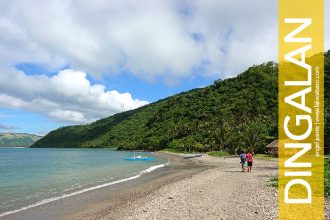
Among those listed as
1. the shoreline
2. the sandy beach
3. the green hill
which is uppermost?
the green hill

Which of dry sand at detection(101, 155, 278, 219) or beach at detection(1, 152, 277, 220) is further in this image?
beach at detection(1, 152, 277, 220)

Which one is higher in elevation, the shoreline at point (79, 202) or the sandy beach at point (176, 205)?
the sandy beach at point (176, 205)

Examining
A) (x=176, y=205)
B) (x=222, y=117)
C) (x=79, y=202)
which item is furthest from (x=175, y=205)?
(x=222, y=117)

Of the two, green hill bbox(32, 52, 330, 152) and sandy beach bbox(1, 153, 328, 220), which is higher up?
green hill bbox(32, 52, 330, 152)

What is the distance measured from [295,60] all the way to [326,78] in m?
112

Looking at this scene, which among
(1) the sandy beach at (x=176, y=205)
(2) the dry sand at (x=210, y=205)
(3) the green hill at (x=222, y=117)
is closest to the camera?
(2) the dry sand at (x=210, y=205)

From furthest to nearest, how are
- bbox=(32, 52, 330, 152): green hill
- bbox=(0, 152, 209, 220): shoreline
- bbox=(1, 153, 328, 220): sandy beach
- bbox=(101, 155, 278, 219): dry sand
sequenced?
bbox=(32, 52, 330, 152): green hill
bbox=(0, 152, 209, 220): shoreline
bbox=(1, 153, 328, 220): sandy beach
bbox=(101, 155, 278, 219): dry sand

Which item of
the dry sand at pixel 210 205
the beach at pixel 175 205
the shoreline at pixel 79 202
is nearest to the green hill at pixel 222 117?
the shoreline at pixel 79 202

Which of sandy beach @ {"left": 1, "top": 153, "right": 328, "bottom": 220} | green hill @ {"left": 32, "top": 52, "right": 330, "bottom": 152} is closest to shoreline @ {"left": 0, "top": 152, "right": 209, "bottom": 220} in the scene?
sandy beach @ {"left": 1, "top": 153, "right": 328, "bottom": 220}

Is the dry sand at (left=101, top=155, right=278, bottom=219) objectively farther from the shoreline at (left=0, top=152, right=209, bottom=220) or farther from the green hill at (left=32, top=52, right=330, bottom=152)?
the green hill at (left=32, top=52, right=330, bottom=152)

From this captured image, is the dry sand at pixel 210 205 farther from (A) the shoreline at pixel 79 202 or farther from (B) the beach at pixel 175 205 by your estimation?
(A) the shoreline at pixel 79 202

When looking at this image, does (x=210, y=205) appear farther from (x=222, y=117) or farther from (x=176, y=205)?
(x=222, y=117)

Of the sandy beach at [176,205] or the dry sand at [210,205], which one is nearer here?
the dry sand at [210,205]

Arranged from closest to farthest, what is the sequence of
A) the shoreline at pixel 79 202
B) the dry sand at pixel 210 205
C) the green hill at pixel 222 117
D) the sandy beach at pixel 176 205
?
the dry sand at pixel 210 205
the sandy beach at pixel 176 205
the shoreline at pixel 79 202
the green hill at pixel 222 117
